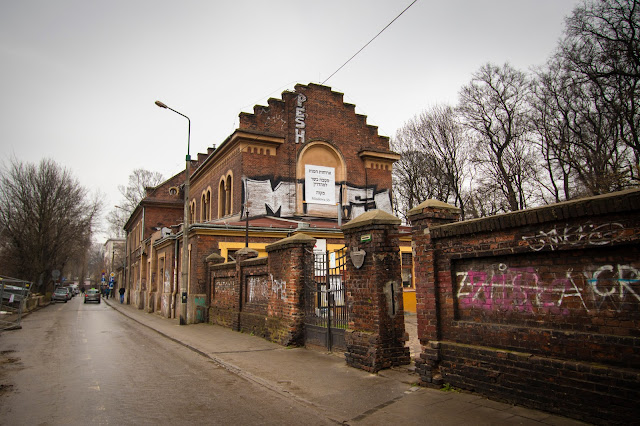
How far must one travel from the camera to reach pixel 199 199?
107 ft

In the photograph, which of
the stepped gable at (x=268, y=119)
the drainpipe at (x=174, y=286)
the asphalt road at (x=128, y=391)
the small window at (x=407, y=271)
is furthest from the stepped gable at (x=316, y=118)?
the asphalt road at (x=128, y=391)

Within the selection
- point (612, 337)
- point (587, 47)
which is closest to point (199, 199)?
point (587, 47)

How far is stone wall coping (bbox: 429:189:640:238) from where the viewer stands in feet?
14.6

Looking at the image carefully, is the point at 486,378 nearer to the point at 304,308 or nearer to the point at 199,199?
the point at 304,308

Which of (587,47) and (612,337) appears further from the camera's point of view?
(587,47)

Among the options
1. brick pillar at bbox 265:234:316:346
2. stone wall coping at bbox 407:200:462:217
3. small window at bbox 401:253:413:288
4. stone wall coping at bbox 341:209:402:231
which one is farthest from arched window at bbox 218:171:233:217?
stone wall coping at bbox 407:200:462:217

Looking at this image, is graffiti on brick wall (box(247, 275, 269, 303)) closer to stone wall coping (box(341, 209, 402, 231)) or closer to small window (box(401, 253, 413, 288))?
stone wall coping (box(341, 209, 402, 231))

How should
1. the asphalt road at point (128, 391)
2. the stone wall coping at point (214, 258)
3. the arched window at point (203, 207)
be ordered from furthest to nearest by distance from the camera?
the arched window at point (203, 207) < the stone wall coping at point (214, 258) < the asphalt road at point (128, 391)

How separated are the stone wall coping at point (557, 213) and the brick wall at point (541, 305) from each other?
0.01m

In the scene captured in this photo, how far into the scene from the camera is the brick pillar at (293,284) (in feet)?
34.5

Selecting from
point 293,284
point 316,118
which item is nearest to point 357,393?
point 293,284

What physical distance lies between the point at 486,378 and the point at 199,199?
29.8 metres

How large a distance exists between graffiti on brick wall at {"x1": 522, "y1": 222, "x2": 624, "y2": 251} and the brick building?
15.6 meters

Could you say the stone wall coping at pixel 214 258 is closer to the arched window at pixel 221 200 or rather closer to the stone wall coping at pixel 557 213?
the arched window at pixel 221 200
